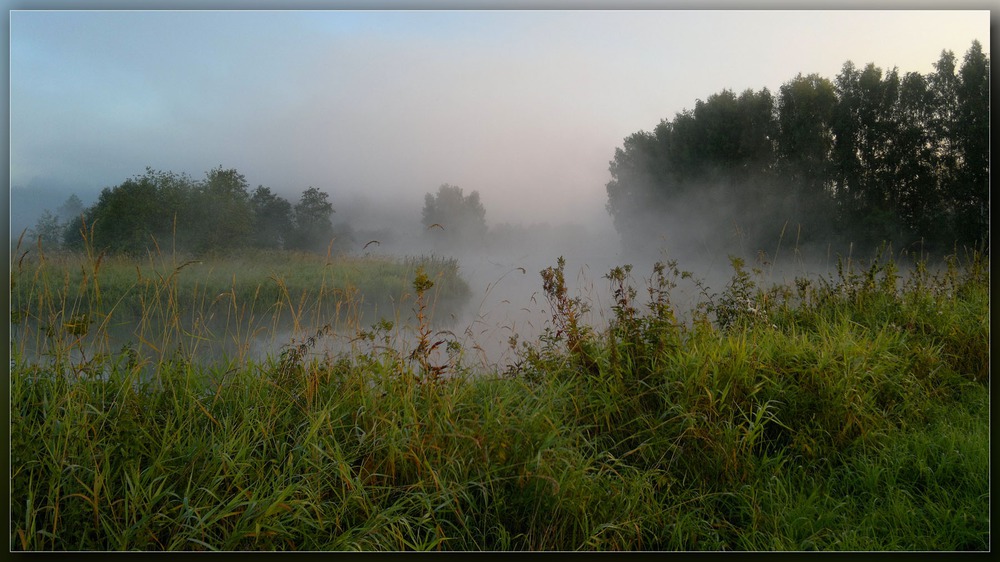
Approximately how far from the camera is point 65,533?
240cm

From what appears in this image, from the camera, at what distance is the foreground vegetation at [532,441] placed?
2330 mm

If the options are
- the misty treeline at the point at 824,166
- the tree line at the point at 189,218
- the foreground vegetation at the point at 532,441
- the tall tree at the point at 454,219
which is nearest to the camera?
the foreground vegetation at the point at 532,441

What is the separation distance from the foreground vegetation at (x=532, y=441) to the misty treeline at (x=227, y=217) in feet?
1.11

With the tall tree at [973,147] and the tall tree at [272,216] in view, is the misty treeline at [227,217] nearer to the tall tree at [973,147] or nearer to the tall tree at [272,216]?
the tall tree at [272,216]

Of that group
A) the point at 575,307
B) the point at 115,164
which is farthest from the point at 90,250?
the point at 575,307

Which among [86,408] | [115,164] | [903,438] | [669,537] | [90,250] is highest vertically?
[115,164]

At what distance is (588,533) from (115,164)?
252cm

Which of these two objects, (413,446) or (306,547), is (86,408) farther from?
(413,446)

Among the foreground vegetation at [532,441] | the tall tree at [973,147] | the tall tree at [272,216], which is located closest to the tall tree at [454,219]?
the foreground vegetation at [532,441]

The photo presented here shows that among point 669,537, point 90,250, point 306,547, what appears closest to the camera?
point 306,547

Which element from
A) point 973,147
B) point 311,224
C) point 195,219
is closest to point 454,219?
point 311,224

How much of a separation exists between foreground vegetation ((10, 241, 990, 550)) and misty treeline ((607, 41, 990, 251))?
0.77 feet

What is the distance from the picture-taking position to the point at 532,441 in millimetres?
2451

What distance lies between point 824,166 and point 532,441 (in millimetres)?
1963
